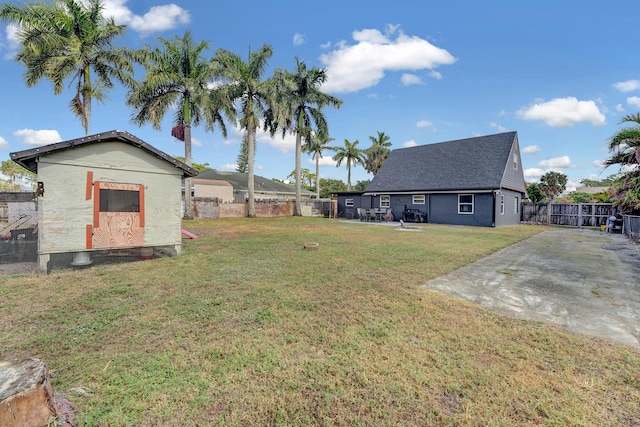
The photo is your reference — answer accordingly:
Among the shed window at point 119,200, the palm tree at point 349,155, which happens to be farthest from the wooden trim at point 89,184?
the palm tree at point 349,155

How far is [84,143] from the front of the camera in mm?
5625

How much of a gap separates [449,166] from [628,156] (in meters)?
10.4

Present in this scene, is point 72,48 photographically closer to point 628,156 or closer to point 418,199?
point 418,199

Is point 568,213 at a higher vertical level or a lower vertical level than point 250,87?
lower

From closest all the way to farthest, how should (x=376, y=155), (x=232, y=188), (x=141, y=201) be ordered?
1. (x=141, y=201)
2. (x=232, y=188)
3. (x=376, y=155)

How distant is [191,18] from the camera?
16.3 meters

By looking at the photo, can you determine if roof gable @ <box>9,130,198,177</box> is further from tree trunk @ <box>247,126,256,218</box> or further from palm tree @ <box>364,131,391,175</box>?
palm tree @ <box>364,131,391,175</box>

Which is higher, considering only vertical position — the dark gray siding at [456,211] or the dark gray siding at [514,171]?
the dark gray siding at [514,171]

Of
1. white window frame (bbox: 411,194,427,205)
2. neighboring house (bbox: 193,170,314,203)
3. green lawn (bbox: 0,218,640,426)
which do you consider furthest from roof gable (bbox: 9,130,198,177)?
neighboring house (bbox: 193,170,314,203)

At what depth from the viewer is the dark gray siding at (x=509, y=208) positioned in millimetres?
16953

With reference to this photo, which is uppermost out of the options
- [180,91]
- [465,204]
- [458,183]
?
[180,91]

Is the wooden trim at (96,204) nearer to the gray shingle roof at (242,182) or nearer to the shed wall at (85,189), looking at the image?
the shed wall at (85,189)

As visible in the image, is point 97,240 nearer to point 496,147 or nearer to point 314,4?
point 314,4

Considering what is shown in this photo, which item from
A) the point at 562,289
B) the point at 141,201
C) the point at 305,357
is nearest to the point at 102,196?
the point at 141,201
